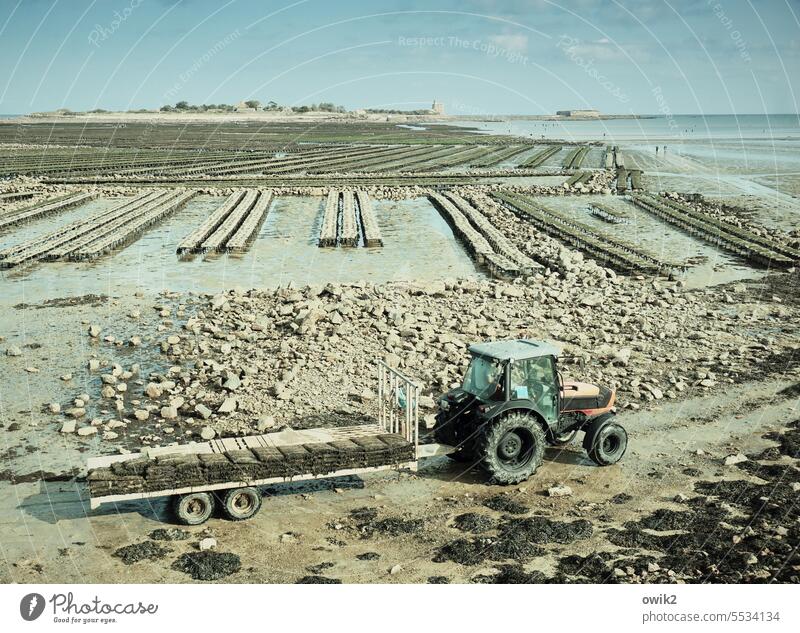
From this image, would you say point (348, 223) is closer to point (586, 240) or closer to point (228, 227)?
point (228, 227)

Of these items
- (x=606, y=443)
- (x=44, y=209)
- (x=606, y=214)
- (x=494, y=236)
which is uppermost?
(x=44, y=209)

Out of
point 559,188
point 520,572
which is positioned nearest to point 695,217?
point 559,188

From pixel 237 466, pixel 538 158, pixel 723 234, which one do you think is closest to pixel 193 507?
pixel 237 466

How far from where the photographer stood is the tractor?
11.0m

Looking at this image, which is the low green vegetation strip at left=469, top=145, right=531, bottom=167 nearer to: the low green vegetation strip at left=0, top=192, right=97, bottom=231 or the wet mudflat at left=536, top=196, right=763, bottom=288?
the wet mudflat at left=536, top=196, right=763, bottom=288

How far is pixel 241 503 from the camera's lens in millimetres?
10344

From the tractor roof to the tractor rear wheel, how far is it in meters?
1.46

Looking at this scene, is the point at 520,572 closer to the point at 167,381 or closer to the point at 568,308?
the point at 167,381

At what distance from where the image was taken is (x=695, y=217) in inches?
1613

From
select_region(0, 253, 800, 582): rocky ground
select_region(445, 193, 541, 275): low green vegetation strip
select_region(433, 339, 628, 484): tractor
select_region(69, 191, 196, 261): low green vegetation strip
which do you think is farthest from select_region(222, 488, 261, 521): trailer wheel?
select_region(69, 191, 196, 261): low green vegetation strip

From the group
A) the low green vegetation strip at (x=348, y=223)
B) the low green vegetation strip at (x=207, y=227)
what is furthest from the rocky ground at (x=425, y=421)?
the low green vegetation strip at (x=348, y=223)

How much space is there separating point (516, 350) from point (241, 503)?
4.34m
